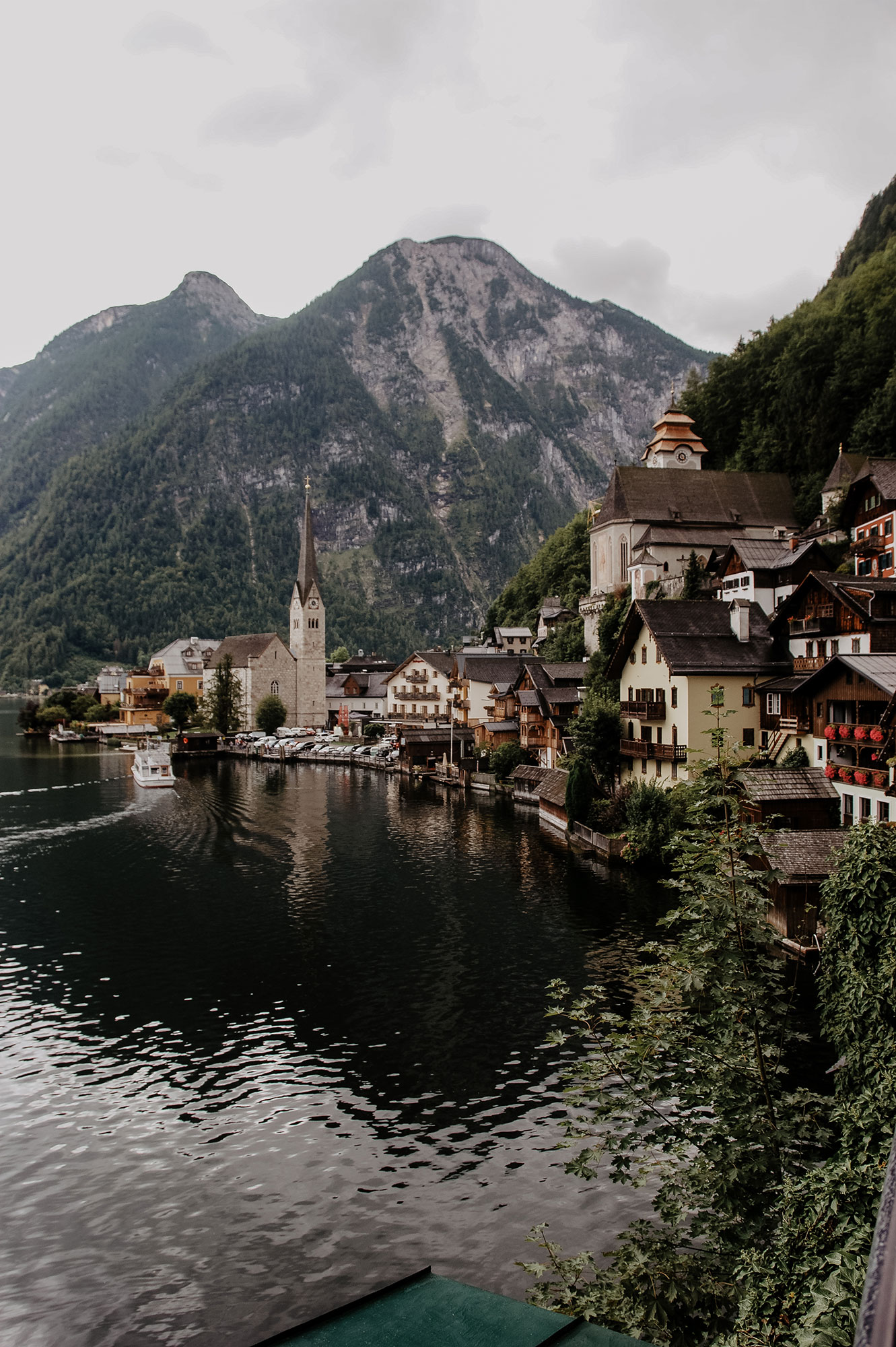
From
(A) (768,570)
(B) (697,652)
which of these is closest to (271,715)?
(A) (768,570)

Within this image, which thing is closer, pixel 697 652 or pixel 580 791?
pixel 697 652

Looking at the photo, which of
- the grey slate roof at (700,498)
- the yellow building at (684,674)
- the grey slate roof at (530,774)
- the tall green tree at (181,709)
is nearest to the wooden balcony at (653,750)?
the yellow building at (684,674)

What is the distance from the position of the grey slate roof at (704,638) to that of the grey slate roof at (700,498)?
3799 cm

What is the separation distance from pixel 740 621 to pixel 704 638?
2030 millimetres

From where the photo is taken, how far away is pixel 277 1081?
73.0ft

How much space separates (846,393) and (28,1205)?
84919 mm

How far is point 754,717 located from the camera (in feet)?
144

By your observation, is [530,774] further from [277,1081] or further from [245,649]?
[245,649]

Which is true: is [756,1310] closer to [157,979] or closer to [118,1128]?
[118,1128]

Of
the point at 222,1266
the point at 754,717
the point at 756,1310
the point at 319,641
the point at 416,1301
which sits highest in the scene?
the point at 319,641

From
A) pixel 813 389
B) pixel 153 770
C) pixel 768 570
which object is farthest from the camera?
pixel 813 389

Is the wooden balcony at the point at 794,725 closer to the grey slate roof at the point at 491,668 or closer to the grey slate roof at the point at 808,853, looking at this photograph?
the grey slate roof at the point at 808,853

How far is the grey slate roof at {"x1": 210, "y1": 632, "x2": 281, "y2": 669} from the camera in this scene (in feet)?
429

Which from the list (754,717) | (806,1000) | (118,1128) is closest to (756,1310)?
(118,1128)
